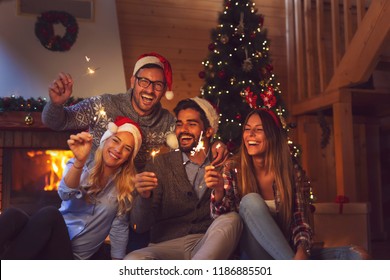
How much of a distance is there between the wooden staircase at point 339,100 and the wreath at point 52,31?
1.77m

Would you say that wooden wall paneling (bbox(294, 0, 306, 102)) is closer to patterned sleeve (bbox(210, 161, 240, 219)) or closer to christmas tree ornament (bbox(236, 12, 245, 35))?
christmas tree ornament (bbox(236, 12, 245, 35))

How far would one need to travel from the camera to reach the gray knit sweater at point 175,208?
1.66 metres

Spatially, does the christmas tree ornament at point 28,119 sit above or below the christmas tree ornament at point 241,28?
below

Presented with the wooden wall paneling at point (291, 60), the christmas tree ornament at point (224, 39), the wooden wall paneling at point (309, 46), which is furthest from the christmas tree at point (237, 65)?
the wooden wall paneling at point (291, 60)

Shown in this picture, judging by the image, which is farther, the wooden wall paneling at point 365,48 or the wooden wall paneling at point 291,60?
the wooden wall paneling at point 291,60

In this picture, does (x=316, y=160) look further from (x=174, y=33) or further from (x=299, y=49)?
(x=174, y=33)

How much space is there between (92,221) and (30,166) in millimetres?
1516

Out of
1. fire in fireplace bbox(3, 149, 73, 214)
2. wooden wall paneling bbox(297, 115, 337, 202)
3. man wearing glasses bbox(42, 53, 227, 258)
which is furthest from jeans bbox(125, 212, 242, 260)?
wooden wall paneling bbox(297, 115, 337, 202)

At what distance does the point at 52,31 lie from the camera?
287cm

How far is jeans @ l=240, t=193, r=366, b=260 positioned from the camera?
1455mm

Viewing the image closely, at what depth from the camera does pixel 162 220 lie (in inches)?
66.2

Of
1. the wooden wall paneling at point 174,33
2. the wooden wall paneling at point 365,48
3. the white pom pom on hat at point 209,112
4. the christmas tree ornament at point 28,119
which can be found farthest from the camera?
the wooden wall paneling at point 174,33

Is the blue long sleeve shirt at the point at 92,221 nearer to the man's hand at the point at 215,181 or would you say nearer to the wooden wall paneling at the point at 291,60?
the man's hand at the point at 215,181

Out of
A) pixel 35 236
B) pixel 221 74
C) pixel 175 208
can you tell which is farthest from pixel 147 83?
pixel 221 74
